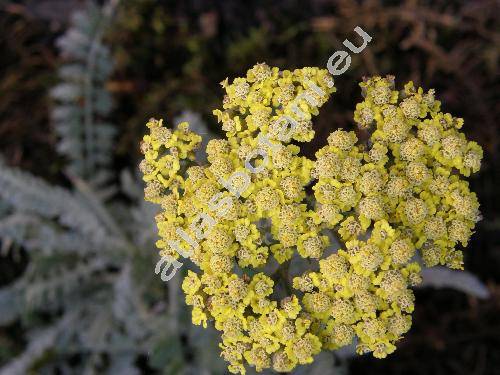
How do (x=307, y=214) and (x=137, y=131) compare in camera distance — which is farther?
(x=137, y=131)

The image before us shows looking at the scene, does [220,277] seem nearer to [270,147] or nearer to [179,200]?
[179,200]

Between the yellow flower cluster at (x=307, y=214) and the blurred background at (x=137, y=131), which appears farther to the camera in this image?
the blurred background at (x=137, y=131)

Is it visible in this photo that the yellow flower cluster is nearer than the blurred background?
Yes
